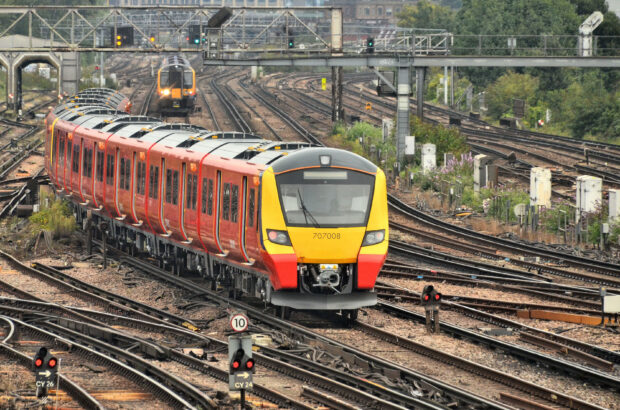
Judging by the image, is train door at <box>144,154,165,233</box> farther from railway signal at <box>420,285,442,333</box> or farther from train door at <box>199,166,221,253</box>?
railway signal at <box>420,285,442,333</box>

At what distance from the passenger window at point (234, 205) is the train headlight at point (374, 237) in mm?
2606

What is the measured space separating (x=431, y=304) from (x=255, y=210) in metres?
3.30

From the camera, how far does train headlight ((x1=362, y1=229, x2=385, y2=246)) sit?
60.4ft

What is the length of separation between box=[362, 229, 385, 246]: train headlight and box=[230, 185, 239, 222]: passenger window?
2.61 meters

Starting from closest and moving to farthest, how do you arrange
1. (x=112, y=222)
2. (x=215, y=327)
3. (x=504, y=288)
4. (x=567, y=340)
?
(x=567, y=340), (x=215, y=327), (x=504, y=288), (x=112, y=222)

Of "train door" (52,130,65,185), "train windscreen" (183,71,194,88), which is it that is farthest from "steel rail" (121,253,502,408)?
"train windscreen" (183,71,194,88)

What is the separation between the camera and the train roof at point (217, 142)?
60.2 ft

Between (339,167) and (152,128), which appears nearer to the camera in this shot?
(339,167)

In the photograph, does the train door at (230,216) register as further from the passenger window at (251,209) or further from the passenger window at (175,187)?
the passenger window at (175,187)

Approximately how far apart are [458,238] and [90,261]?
382 inches

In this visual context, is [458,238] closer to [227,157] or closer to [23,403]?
[227,157]

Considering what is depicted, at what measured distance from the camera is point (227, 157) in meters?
20.7

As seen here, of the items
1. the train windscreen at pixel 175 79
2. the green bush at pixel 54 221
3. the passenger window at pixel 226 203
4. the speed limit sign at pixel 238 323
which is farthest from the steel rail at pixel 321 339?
the train windscreen at pixel 175 79

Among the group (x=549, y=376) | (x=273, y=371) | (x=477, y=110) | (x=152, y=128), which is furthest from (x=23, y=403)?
(x=477, y=110)
